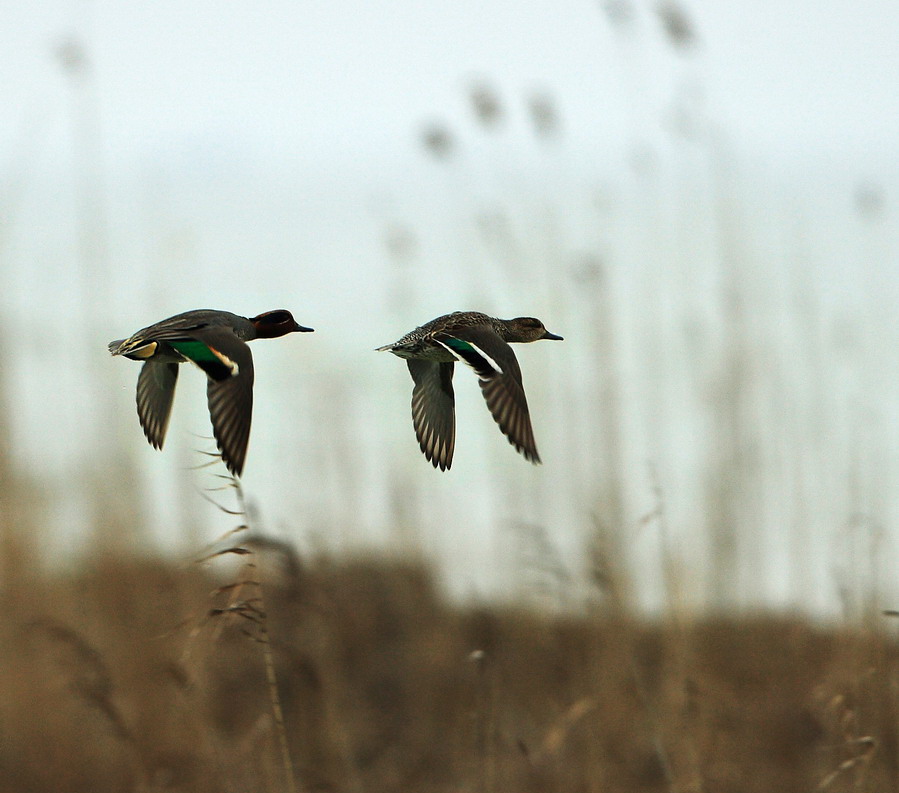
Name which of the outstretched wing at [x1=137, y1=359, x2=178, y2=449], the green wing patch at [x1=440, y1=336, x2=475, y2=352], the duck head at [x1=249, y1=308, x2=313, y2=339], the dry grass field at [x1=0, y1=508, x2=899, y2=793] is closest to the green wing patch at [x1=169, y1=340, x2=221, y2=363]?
the duck head at [x1=249, y1=308, x2=313, y2=339]

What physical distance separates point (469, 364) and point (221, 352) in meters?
0.40

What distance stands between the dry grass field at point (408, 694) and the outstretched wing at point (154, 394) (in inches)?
70.4

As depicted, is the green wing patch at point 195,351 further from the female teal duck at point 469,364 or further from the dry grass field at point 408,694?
the dry grass field at point 408,694

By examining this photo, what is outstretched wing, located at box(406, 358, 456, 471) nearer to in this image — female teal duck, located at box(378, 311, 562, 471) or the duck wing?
female teal duck, located at box(378, 311, 562, 471)

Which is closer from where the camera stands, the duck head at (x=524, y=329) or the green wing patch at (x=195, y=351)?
the green wing patch at (x=195, y=351)

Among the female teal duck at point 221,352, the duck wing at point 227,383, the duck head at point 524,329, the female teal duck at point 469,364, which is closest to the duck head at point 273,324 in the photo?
the female teal duck at point 221,352

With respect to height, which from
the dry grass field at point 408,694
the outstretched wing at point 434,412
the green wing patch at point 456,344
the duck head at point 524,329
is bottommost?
the dry grass field at point 408,694

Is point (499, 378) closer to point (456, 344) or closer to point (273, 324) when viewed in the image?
point (456, 344)

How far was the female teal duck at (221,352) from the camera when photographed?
4.72 feet

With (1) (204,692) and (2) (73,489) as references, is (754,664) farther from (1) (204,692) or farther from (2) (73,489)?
(2) (73,489)

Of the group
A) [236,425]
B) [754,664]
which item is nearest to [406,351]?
[236,425]

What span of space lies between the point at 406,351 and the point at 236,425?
0.52 meters

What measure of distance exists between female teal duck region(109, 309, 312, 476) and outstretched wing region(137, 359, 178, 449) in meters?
0.34

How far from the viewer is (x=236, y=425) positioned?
1.47m
